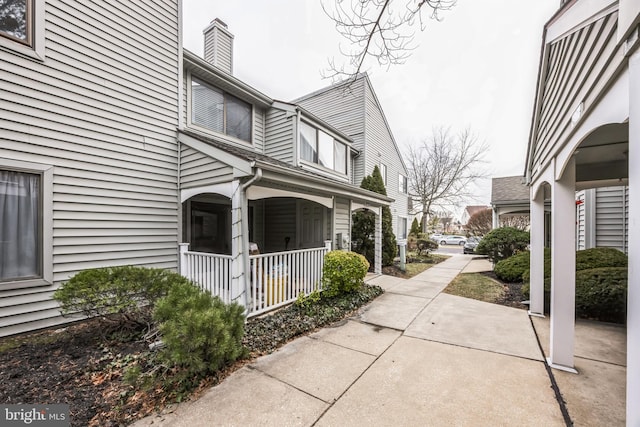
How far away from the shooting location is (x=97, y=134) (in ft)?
15.5

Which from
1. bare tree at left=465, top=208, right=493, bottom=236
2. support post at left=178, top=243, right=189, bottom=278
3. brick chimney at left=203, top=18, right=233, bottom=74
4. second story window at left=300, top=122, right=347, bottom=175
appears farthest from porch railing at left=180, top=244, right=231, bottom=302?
bare tree at left=465, top=208, right=493, bottom=236

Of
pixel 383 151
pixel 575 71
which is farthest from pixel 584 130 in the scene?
pixel 383 151

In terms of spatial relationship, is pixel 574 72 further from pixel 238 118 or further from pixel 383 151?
pixel 383 151

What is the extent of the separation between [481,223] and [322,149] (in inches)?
833

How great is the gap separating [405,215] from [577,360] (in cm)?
1348

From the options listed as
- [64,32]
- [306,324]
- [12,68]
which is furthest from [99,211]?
[306,324]

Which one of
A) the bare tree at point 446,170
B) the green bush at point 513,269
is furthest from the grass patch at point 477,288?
the bare tree at point 446,170

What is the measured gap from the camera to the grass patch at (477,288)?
21.7 feet

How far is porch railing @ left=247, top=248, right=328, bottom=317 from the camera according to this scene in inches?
196

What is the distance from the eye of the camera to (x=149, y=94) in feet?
17.9

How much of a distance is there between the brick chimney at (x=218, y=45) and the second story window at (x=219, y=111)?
152 centimetres

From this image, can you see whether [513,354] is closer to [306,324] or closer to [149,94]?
[306,324]

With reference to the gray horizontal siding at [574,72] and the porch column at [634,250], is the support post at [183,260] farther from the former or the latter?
the gray horizontal siding at [574,72]

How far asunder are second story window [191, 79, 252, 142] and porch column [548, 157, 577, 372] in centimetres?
689
